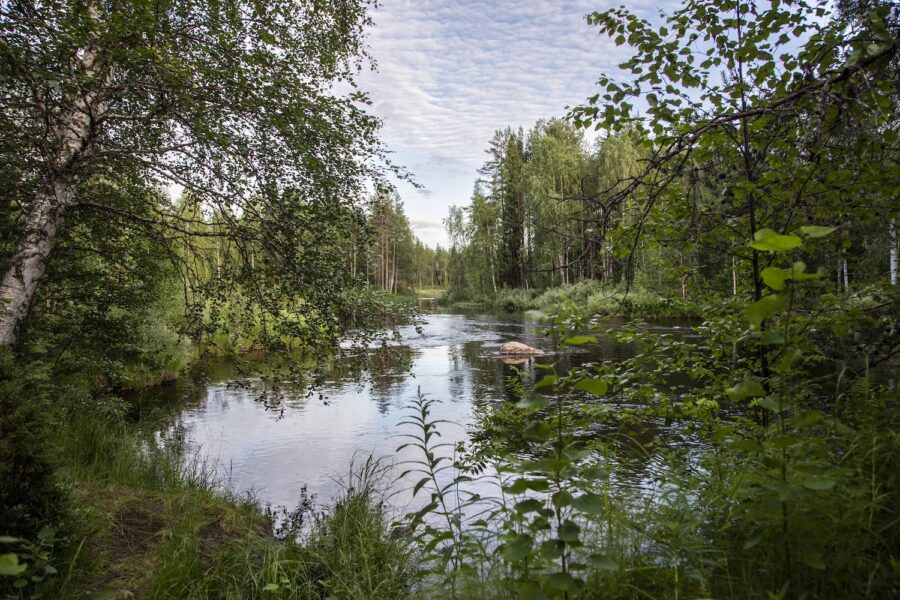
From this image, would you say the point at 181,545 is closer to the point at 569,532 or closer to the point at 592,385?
the point at 569,532

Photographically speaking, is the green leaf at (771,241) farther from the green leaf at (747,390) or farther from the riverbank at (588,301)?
the riverbank at (588,301)

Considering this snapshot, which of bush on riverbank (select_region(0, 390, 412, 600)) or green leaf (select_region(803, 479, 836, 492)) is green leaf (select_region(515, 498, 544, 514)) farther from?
bush on riverbank (select_region(0, 390, 412, 600))

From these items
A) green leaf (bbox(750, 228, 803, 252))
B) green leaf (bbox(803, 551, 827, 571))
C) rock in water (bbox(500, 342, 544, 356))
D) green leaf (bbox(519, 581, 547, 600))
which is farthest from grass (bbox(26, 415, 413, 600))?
rock in water (bbox(500, 342, 544, 356))

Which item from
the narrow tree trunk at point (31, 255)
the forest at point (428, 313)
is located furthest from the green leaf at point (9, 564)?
the narrow tree trunk at point (31, 255)

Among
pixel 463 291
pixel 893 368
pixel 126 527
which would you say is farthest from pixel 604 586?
pixel 463 291

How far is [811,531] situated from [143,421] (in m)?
10.1

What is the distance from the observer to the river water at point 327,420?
6527mm

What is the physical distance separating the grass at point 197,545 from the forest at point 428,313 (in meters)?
0.03

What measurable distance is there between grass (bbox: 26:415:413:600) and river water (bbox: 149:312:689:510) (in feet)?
2.25

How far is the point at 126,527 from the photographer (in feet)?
13.1

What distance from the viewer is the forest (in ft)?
6.06

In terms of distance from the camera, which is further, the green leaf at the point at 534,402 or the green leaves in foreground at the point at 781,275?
the green leaf at the point at 534,402

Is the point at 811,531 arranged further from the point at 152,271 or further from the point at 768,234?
the point at 152,271

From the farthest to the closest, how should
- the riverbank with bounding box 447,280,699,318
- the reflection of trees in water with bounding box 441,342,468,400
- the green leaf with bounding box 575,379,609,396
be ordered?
the reflection of trees in water with bounding box 441,342,468,400, the riverbank with bounding box 447,280,699,318, the green leaf with bounding box 575,379,609,396
